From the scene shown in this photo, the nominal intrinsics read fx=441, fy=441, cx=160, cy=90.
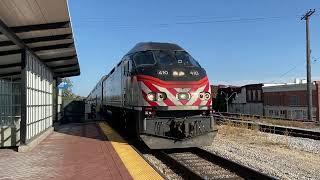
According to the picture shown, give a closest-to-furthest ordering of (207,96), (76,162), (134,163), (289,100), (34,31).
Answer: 1. (134,163)
2. (76,162)
3. (34,31)
4. (207,96)
5. (289,100)

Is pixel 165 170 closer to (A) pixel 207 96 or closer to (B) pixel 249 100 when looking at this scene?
A: (A) pixel 207 96

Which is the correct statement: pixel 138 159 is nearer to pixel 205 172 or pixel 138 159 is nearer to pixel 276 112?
pixel 205 172

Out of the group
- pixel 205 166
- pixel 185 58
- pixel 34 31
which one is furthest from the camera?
pixel 185 58

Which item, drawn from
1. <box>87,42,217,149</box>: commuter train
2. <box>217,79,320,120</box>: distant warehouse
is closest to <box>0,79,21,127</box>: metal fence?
<box>87,42,217,149</box>: commuter train

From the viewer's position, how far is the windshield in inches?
524

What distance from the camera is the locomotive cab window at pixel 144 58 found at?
523 inches

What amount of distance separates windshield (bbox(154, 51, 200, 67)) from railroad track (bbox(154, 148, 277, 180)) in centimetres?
263

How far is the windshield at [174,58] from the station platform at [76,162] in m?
2.80

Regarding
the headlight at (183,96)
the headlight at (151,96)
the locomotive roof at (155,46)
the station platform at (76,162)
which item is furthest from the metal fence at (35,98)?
the headlight at (183,96)

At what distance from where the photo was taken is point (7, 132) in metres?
12.5

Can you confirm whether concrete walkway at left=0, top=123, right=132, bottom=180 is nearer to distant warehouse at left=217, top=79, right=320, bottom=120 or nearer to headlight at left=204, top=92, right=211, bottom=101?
headlight at left=204, top=92, right=211, bottom=101

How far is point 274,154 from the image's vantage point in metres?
12.8

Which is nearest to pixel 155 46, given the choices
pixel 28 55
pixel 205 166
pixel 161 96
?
pixel 161 96

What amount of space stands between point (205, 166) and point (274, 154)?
316 centimetres
